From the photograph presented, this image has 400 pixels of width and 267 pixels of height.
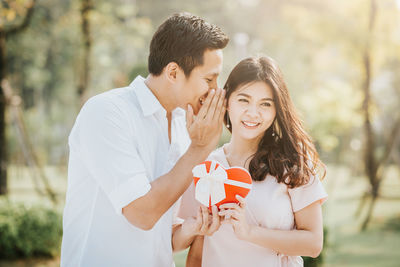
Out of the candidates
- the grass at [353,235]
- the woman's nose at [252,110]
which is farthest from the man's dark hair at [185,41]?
the grass at [353,235]

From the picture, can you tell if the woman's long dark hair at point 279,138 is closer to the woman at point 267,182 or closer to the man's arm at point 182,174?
the woman at point 267,182

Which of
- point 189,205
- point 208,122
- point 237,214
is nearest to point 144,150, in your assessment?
point 208,122

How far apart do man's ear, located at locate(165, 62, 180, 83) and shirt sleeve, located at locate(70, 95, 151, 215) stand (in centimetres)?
43

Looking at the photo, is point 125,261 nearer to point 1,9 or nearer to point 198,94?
point 198,94

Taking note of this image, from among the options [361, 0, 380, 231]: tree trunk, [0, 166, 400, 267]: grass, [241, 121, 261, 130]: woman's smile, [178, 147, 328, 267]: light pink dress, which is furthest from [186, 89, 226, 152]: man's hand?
[361, 0, 380, 231]: tree trunk

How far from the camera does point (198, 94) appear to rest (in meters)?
2.63

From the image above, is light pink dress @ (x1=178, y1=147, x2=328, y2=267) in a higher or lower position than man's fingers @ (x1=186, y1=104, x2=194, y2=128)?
lower

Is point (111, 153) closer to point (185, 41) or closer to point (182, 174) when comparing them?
point (182, 174)

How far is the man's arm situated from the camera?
2150mm

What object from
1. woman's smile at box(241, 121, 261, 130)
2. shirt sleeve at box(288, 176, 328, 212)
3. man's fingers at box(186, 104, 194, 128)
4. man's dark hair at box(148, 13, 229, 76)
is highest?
man's dark hair at box(148, 13, 229, 76)

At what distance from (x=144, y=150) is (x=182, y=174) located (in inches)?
13.6

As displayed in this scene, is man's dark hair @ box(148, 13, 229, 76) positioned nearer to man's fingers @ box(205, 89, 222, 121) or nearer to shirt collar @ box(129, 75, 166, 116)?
shirt collar @ box(129, 75, 166, 116)

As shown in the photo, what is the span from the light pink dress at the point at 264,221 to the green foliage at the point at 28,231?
4.73 m

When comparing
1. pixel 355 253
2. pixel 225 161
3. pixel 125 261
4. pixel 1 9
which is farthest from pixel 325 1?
pixel 125 261
